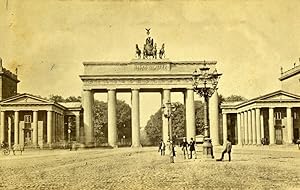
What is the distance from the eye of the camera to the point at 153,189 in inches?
669

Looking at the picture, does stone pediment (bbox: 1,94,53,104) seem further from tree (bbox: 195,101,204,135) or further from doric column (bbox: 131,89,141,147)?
tree (bbox: 195,101,204,135)

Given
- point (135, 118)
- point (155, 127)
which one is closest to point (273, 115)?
point (135, 118)

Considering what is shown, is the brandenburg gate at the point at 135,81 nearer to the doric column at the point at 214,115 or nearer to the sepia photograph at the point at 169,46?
the doric column at the point at 214,115

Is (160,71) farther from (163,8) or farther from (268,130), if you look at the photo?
(163,8)

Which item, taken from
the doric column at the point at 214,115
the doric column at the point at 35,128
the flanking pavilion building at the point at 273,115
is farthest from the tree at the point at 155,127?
the doric column at the point at 35,128

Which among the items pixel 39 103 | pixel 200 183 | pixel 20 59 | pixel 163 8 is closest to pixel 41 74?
pixel 20 59

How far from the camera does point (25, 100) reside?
6488cm

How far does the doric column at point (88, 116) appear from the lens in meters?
70.6

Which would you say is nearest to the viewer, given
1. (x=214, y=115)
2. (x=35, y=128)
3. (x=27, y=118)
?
(x=35, y=128)

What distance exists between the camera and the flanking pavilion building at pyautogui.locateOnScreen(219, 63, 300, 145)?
68875mm

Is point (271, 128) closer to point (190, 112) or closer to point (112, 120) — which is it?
point (190, 112)

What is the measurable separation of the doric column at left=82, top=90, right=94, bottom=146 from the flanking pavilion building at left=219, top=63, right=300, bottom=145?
809 inches

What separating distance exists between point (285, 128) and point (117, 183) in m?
56.4

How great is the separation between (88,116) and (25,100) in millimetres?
9644
